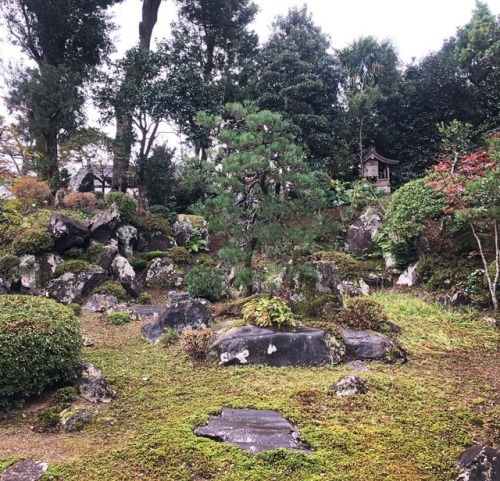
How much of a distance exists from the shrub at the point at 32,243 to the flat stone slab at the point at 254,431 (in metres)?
8.03

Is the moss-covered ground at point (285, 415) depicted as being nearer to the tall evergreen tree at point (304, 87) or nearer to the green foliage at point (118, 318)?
the green foliage at point (118, 318)

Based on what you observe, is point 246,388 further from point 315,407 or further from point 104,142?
point 104,142

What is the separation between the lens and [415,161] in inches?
768

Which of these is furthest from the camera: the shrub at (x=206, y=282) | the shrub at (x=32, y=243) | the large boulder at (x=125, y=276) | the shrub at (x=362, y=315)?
the large boulder at (x=125, y=276)

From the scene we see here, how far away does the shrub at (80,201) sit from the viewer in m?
13.6

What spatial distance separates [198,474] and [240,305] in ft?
14.6

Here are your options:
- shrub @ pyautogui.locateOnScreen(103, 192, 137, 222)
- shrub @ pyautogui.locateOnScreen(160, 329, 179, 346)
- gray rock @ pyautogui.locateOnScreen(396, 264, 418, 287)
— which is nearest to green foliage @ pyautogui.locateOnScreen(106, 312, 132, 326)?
shrub @ pyautogui.locateOnScreen(160, 329, 179, 346)

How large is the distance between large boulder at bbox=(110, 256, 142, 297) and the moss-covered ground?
4.06m

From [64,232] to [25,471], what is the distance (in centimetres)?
825

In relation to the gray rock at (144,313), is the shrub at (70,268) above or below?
above

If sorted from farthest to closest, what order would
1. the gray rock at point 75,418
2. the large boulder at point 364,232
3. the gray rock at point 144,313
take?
the large boulder at point 364,232 → the gray rock at point 144,313 → the gray rock at point 75,418

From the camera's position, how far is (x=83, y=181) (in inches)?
611

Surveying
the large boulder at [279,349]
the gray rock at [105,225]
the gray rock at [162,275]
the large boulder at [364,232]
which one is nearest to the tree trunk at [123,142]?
the gray rock at [105,225]

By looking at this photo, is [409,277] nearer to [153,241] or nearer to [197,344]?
[197,344]
